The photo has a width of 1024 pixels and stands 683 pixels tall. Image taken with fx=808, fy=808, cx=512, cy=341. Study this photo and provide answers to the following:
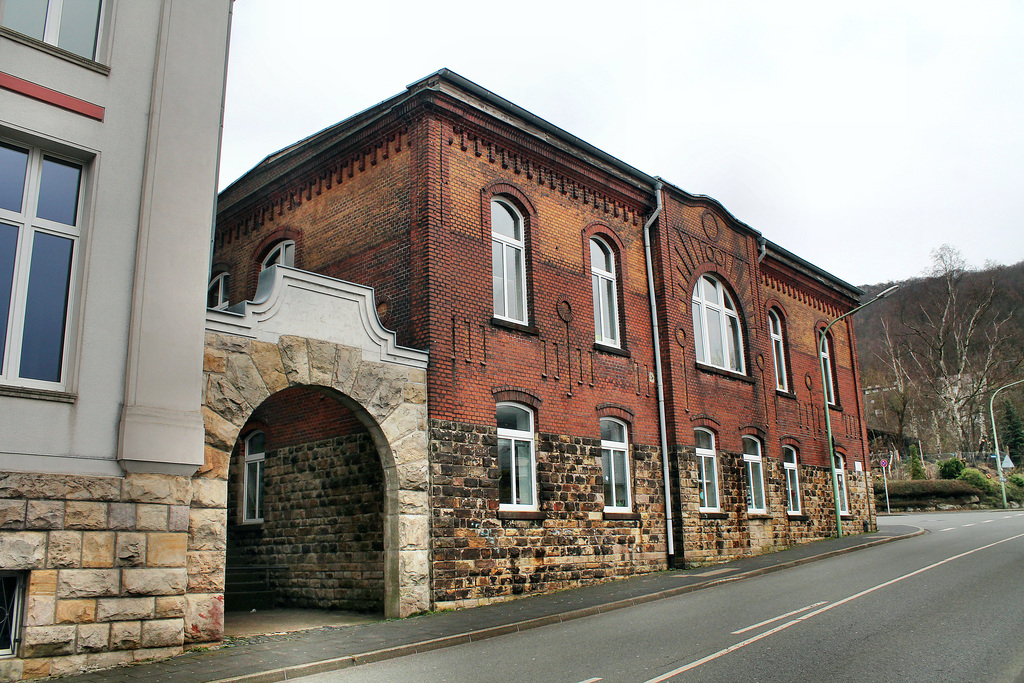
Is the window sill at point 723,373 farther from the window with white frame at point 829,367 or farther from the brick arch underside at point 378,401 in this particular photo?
the brick arch underside at point 378,401

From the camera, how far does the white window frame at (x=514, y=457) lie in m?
14.3

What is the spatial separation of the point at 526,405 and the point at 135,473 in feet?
25.0

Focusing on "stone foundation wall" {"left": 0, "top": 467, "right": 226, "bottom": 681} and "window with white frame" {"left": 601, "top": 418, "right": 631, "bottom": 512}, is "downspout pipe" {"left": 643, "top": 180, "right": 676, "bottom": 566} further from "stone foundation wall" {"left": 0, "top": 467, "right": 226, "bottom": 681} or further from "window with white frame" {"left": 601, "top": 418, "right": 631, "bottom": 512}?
"stone foundation wall" {"left": 0, "top": 467, "right": 226, "bottom": 681}

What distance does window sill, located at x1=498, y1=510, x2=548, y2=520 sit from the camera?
45.1ft

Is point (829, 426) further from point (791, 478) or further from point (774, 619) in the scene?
point (774, 619)

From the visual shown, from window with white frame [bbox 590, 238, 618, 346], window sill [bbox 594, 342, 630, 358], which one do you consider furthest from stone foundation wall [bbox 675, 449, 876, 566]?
window with white frame [bbox 590, 238, 618, 346]

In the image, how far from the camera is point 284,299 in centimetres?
1142

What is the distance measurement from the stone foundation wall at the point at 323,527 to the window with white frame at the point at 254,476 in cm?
34

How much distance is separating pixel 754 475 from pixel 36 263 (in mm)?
17772

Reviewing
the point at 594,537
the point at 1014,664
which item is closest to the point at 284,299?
the point at 594,537

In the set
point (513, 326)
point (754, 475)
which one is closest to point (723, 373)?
point (754, 475)

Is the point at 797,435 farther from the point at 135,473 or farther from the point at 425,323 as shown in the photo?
the point at 135,473

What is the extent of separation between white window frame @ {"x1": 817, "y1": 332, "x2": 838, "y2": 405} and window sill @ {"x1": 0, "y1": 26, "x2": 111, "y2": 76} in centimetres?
2369

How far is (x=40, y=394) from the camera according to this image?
8.26m
